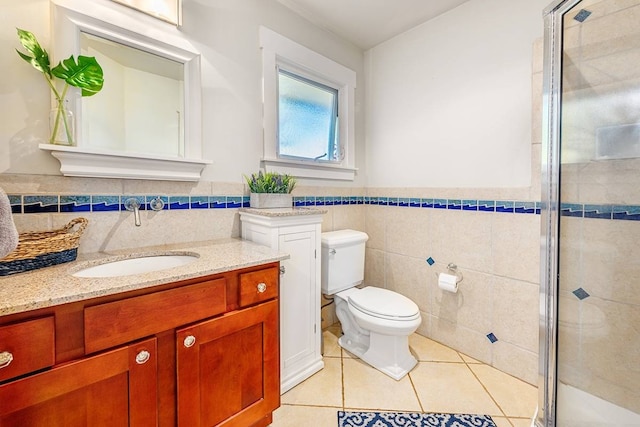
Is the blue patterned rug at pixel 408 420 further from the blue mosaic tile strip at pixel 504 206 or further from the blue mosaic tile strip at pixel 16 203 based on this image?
the blue mosaic tile strip at pixel 16 203

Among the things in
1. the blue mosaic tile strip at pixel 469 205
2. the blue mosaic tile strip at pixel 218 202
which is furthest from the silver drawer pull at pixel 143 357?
the blue mosaic tile strip at pixel 469 205

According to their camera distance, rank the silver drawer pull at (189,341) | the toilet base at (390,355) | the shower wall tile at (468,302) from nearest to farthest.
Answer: the silver drawer pull at (189,341) → the toilet base at (390,355) → the shower wall tile at (468,302)

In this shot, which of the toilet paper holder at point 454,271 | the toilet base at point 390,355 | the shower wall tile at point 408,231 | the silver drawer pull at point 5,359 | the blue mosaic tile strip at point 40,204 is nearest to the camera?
the silver drawer pull at point 5,359

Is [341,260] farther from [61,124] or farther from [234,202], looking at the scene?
[61,124]

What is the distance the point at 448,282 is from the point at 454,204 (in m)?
0.54

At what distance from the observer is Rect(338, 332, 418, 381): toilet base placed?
176 centimetres

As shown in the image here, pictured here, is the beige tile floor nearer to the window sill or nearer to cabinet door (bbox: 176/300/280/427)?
cabinet door (bbox: 176/300/280/427)

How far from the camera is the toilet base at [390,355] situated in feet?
5.77

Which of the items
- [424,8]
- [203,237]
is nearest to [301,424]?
[203,237]

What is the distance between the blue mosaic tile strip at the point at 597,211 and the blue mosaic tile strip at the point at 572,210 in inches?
1.2

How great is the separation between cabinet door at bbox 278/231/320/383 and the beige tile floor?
158 mm

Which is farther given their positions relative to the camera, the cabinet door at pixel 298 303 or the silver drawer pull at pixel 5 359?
the cabinet door at pixel 298 303

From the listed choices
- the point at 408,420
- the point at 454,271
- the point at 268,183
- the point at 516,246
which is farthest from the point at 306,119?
the point at 408,420

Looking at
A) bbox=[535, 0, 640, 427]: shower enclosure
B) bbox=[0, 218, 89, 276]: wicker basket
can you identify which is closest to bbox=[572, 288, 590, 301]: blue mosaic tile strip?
bbox=[535, 0, 640, 427]: shower enclosure
